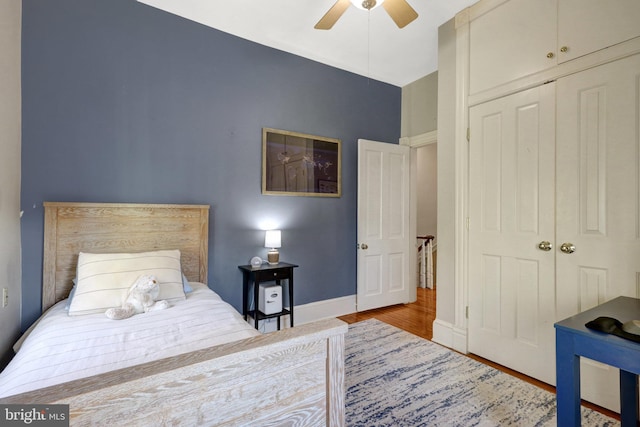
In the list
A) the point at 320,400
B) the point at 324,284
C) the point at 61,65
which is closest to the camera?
the point at 320,400

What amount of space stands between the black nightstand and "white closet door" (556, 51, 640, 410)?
2148 mm

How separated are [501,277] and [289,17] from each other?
2.91 m

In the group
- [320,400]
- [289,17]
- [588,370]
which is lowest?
[588,370]

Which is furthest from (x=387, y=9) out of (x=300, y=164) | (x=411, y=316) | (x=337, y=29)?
(x=411, y=316)

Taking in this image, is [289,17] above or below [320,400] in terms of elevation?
above

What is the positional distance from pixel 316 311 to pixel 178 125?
7.81 feet

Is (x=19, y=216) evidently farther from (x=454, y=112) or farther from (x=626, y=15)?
(x=626, y=15)

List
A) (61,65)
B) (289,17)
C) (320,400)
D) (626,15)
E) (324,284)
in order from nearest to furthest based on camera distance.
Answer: (320,400), (626,15), (61,65), (289,17), (324,284)

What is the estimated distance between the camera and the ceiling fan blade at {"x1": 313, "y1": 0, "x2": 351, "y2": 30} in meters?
2.08

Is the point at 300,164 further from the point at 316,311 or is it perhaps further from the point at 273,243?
the point at 316,311

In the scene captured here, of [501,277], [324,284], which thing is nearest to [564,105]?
[501,277]

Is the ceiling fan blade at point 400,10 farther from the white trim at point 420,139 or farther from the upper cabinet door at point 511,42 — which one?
the white trim at point 420,139

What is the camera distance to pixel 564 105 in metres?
2.03

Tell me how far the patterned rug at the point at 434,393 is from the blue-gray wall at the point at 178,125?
118 centimetres
